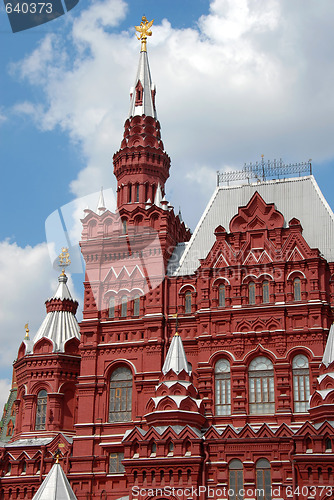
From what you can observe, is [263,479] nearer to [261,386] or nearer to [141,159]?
[261,386]

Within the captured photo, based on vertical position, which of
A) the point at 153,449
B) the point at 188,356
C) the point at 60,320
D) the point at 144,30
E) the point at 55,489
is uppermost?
the point at 144,30

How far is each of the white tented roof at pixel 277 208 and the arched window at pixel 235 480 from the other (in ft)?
38.9

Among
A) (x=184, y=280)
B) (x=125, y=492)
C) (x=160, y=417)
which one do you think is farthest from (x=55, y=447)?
(x=184, y=280)

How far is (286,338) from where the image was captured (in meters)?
41.7

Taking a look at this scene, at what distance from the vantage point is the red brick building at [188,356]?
38.2 meters

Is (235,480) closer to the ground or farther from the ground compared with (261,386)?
closer to the ground

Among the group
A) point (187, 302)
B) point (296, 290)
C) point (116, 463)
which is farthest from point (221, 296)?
point (116, 463)

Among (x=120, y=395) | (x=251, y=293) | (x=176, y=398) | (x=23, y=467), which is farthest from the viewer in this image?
(x=23, y=467)

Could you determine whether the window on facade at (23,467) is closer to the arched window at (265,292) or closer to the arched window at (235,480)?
the arched window at (235,480)

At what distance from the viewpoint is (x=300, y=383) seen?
40.8m

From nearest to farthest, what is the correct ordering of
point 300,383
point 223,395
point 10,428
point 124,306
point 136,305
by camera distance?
point 300,383, point 223,395, point 136,305, point 124,306, point 10,428

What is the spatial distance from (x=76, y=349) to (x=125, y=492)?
1119 cm

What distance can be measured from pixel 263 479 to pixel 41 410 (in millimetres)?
15491

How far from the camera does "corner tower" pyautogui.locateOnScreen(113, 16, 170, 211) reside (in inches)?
1962
